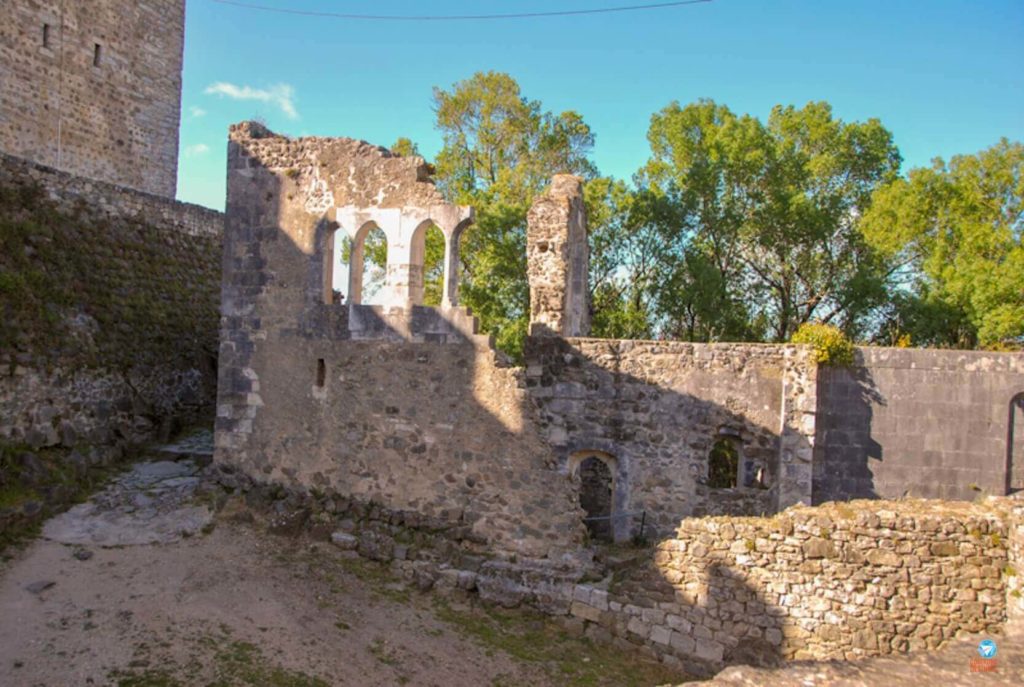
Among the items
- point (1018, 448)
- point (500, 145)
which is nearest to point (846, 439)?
point (1018, 448)

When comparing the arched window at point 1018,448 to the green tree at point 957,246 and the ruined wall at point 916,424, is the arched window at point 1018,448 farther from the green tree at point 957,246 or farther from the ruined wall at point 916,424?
the green tree at point 957,246

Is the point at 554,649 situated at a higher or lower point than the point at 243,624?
lower

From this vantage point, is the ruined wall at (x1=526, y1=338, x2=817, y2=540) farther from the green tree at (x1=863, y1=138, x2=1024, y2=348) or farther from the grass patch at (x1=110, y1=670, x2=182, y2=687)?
the green tree at (x1=863, y1=138, x2=1024, y2=348)

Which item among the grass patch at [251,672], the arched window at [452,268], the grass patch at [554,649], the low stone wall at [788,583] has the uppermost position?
the arched window at [452,268]

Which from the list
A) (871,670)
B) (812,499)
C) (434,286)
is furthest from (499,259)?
(871,670)

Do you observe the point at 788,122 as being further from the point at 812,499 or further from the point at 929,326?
the point at 812,499

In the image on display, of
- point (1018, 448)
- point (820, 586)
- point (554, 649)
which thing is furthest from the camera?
point (1018, 448)

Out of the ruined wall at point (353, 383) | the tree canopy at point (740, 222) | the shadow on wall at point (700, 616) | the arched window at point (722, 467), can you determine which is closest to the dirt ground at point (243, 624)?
the shadow on wall at point (700, 616)

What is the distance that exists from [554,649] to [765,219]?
Result: 18.7 meters

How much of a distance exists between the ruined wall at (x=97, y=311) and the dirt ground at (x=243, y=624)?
212 centimetres

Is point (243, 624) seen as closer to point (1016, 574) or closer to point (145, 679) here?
point (145, 679)

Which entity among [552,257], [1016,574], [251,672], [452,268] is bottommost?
[251,672]

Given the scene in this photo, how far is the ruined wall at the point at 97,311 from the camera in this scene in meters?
11.3

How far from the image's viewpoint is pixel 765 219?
24.3 meters
